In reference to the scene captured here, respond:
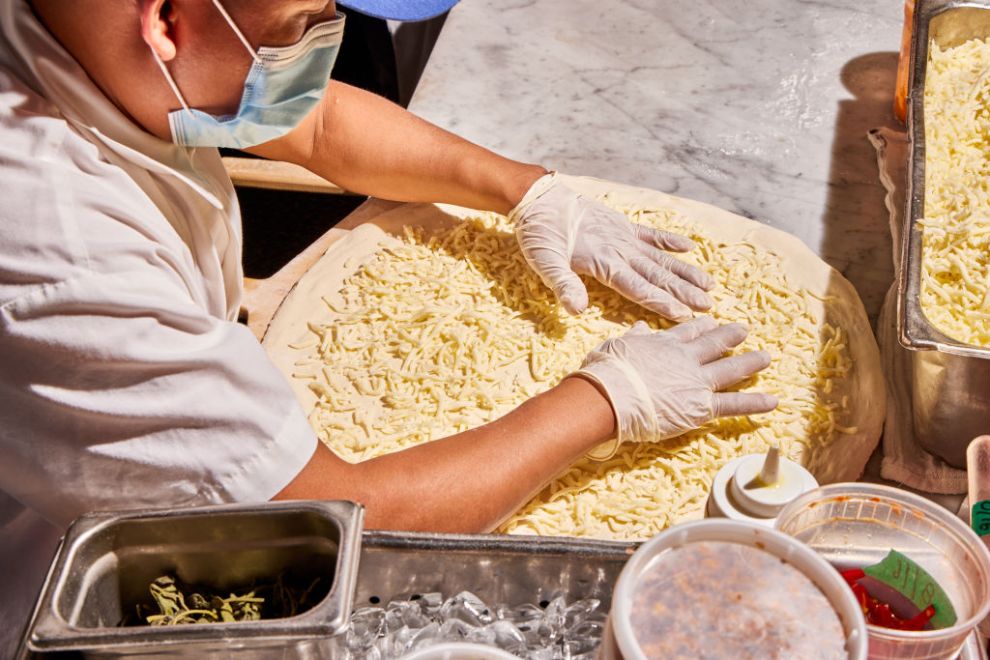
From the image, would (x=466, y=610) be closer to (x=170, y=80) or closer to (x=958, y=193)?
(x=170, y=80)

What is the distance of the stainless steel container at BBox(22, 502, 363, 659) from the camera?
34.8 inches

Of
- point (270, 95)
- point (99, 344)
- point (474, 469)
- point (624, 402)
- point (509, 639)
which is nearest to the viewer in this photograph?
point (509, 639)

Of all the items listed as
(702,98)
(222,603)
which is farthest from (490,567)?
(702,98)

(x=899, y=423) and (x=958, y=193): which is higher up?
(x=958, y=193)

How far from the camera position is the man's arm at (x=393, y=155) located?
7.88ft

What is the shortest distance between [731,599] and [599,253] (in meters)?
1.43

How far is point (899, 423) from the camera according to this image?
1944mm

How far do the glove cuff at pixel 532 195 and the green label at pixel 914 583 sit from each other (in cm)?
148

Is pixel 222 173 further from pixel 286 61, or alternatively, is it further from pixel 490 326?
pixel 490 326

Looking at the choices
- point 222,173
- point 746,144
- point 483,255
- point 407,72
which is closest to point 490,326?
point 483,255

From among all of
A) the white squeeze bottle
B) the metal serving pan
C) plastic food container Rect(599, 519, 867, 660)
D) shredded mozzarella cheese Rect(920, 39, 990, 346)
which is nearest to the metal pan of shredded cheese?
shredded mozzarella cheese Rect(920, 39, 990, 346)

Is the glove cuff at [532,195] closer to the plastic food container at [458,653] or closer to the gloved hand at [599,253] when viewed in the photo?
the gloved hand at [599,253]

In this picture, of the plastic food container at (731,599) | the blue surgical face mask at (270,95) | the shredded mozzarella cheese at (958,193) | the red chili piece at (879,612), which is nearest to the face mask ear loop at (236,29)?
the blue surgical face mask at (270,95)

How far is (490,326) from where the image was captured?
7.00 ft
